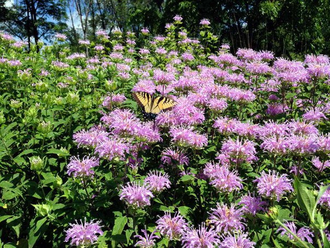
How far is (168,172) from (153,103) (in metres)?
0.57

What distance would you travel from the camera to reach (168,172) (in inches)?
84.1

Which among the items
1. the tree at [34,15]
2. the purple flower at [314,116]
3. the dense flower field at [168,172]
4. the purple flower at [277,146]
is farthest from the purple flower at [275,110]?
the tree at [34,15]

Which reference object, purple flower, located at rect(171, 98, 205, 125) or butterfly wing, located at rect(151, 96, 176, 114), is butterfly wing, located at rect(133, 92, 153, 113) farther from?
purple flower, located at rect(171, 98, 205, 125)

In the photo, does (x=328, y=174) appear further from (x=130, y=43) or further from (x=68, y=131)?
(x=130, y=43)

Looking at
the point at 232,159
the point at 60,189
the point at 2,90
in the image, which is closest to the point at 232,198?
the point at 232,159

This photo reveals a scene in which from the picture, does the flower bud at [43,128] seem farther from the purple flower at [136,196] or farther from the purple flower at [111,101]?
the purple flower at [136,196]

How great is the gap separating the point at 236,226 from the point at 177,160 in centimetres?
66

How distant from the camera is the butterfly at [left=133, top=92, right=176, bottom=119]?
2.13 meters

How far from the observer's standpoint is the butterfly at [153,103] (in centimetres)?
213

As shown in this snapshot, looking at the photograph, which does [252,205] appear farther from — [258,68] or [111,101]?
[258,68]

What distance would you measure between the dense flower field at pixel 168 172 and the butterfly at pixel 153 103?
7 cm

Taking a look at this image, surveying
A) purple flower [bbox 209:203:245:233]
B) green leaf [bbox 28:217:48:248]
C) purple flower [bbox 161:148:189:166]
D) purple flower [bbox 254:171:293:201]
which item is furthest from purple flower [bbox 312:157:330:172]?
green leaf [bbox 28:217:48:248]

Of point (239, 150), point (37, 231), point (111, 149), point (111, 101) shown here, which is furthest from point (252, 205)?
point (111, 101)

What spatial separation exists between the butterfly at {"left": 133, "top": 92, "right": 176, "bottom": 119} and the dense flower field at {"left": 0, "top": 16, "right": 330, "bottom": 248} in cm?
7
